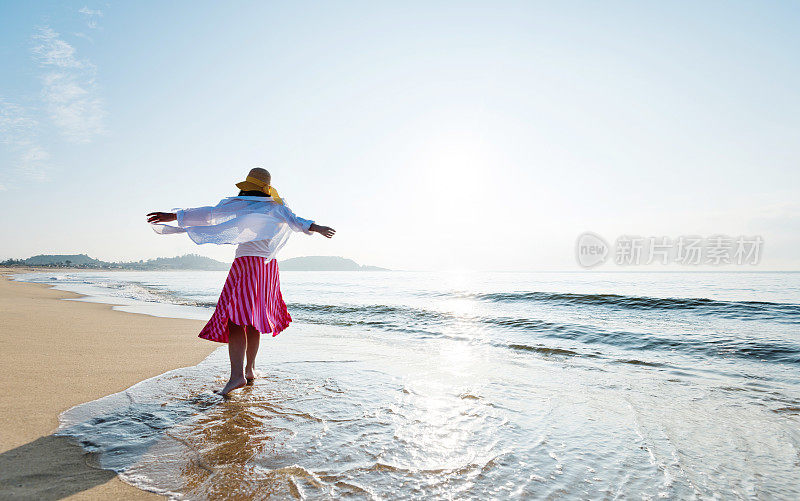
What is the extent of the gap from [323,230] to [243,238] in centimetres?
74

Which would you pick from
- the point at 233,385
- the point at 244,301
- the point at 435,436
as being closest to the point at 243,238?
the point at 244,301

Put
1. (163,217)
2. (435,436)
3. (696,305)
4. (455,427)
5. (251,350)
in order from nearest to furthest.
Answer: (435,436) < (455,427) < (163,217) < (251,350) < (696,305)

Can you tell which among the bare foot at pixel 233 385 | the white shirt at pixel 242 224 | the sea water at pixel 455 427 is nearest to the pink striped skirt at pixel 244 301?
the white shirt at pixel 242 224

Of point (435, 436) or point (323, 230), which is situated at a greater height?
point (323, 230)

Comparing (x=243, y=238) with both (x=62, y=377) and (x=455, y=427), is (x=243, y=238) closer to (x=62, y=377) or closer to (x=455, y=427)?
(x=62, y=377)

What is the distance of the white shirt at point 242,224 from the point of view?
3.53 meters

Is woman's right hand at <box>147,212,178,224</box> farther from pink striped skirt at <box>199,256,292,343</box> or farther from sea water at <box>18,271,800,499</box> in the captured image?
sea water at <box>18,271,800,499</box>

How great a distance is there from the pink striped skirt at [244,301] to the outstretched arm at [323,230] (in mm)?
602

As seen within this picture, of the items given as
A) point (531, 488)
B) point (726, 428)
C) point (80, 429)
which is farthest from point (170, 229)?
point (726, 428)

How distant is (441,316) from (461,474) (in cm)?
A: 961

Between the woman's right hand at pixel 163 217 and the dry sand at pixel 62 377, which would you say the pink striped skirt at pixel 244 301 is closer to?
the woman's right hand at pixel 163 217

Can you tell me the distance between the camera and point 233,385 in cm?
352

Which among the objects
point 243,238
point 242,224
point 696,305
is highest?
point 242,224

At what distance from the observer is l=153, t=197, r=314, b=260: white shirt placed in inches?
139
